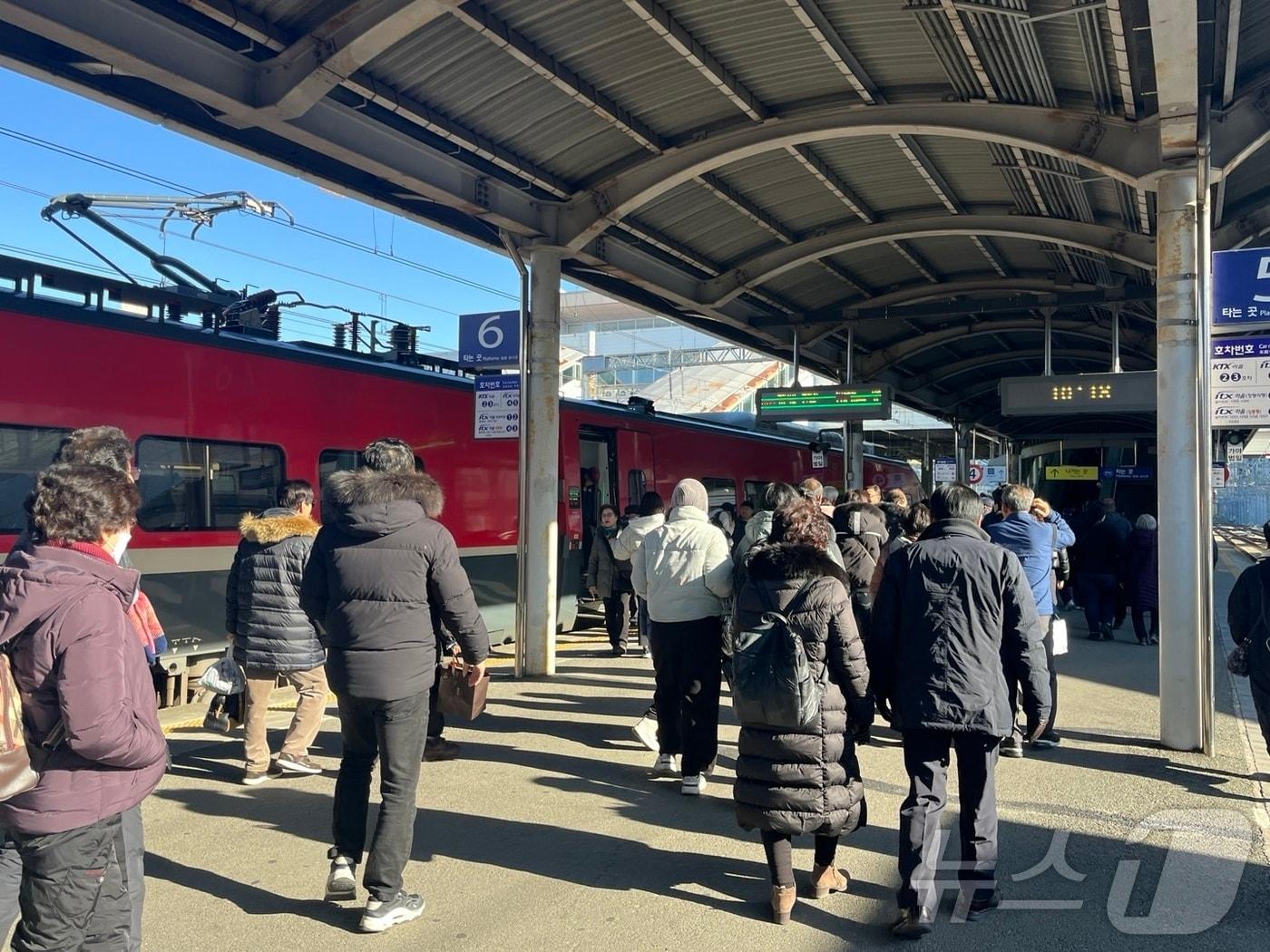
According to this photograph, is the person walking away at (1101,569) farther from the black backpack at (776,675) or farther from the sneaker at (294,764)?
the sneaker at (294,764)

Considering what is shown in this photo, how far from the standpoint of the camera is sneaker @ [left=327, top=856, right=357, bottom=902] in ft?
14.4

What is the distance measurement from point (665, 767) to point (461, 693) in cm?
186

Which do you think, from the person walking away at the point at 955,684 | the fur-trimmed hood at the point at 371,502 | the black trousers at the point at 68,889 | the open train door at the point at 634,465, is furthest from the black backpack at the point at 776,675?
the open train door at the point at 634,465

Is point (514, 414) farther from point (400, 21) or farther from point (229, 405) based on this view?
point (400, 21)

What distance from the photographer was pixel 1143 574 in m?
12.0

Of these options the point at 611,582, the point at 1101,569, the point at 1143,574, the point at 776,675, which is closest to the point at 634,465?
the point at 611,582

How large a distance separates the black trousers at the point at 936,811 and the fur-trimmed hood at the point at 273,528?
12.6 feet

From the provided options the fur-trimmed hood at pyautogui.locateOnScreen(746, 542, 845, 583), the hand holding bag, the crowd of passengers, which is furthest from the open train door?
the fur-trimmed hood at pyautogui.locateOnScreen(746, 542, 845, 583)

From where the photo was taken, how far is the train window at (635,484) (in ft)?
46.9

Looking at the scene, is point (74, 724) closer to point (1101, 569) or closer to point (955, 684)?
point (955, 684)

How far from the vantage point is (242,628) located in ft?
20.7

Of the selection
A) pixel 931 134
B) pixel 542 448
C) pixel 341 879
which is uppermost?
pixel 931 134

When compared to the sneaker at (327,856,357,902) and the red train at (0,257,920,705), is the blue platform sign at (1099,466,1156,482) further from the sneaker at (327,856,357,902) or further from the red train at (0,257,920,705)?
the sneaker at (327,856,357,902)

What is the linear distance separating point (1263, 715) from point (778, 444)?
14998mm
